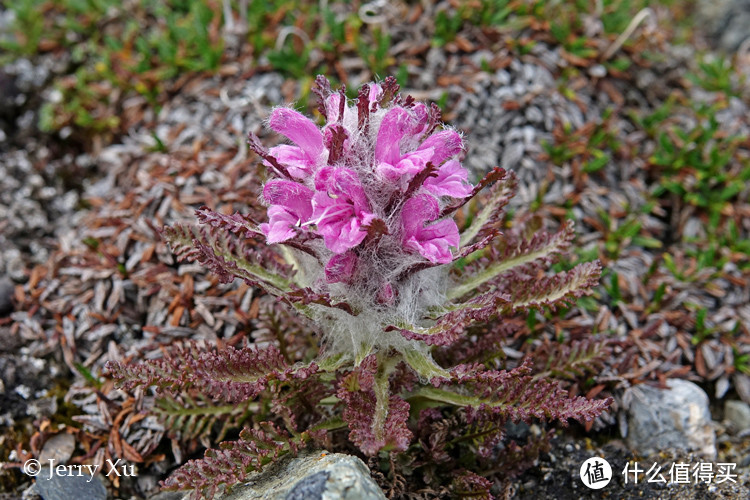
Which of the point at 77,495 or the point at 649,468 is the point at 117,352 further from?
the point at 649,468

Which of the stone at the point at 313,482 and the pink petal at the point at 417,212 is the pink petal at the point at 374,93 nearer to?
the pink petal at the point at 417,212

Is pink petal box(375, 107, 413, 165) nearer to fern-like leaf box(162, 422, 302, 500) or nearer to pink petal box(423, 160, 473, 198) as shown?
pink petal box(423, 160, 473, 198)

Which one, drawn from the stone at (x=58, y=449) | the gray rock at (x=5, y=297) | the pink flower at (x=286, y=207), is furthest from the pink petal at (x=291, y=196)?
the gray rock at (x=5, y=297)

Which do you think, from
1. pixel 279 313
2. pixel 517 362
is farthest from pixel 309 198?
pixel 517 362

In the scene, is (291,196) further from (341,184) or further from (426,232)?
(426,232)

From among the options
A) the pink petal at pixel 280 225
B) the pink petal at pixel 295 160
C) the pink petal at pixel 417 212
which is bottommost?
the pink petal at pixel 280 225

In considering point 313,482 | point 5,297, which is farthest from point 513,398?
point 5,297

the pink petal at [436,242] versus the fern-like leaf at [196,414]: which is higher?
the pink petal at [436,242]
